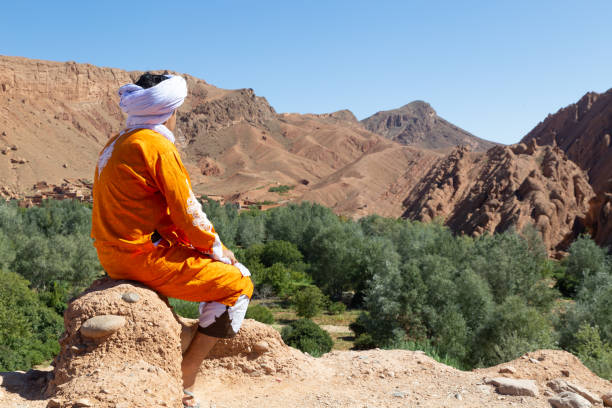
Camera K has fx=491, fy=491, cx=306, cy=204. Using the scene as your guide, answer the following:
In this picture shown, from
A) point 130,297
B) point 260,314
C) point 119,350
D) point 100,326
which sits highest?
point 130,297

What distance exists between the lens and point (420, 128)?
539 feet

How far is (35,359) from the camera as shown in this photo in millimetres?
15461

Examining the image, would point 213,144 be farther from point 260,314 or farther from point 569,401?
point 569,401

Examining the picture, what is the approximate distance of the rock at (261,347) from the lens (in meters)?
4.73

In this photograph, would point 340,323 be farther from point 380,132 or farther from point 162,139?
point 380,132

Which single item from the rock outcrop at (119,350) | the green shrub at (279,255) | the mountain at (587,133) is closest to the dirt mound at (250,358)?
the rock outcrop at (119,350)

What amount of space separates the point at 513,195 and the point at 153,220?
4748 centimetres

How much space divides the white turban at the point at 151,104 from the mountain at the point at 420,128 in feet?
473

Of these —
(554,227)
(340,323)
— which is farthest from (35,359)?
(554,227)

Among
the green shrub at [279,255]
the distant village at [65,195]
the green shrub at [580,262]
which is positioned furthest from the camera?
the distant village at [65,195]

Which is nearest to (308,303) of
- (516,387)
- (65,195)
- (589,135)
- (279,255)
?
(279,255)

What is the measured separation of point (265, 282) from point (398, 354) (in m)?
24.0

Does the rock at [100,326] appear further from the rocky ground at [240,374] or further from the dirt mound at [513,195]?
the dirt mound at [513,195]

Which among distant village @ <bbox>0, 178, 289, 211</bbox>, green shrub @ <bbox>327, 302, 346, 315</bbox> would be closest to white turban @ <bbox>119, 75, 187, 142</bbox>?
green shrub @ <bbox>327, 302, 346, 315</bbox>
